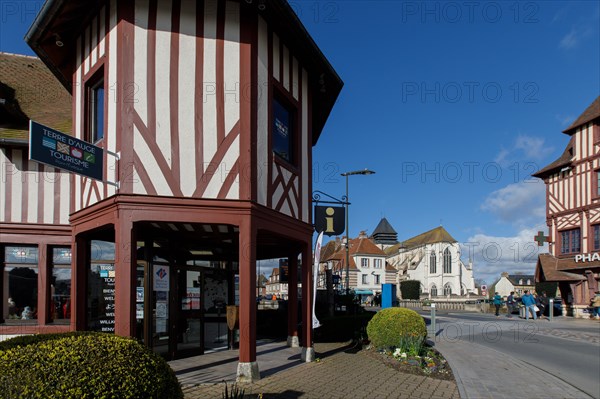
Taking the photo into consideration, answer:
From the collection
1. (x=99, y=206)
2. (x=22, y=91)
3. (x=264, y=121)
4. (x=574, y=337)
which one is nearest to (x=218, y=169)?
(x=264, y=121)

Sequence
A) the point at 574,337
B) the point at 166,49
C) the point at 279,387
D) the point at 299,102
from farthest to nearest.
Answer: the point at 574,337 < the point at 299,102 < the point at 166,49 < the point at 279,387

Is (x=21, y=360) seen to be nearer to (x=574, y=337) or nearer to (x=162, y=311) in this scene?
(x=162, y=311)

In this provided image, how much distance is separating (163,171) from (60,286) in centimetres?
560

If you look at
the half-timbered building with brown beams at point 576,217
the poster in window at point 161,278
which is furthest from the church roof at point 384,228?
the poster in window at point 161,278

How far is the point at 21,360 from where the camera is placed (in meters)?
3.79

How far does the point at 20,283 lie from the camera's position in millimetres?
11648

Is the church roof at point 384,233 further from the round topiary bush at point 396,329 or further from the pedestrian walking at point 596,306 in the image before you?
the round topiary bush at point 396,329

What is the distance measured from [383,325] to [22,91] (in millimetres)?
11961

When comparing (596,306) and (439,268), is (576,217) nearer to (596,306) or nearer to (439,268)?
(596,306)

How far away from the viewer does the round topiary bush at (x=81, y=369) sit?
3668 mm

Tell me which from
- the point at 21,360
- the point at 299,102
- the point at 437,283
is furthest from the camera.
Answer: the point at 437,283

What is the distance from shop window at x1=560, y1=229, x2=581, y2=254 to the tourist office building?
28544mm

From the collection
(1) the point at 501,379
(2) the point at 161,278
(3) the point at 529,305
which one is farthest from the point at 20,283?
(3) the point at 529,305

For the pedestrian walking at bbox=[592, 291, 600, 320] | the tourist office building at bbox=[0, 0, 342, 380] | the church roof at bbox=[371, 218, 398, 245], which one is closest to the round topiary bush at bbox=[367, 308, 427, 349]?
the tourist office building at bbox=[0, 0, 342, 380]
